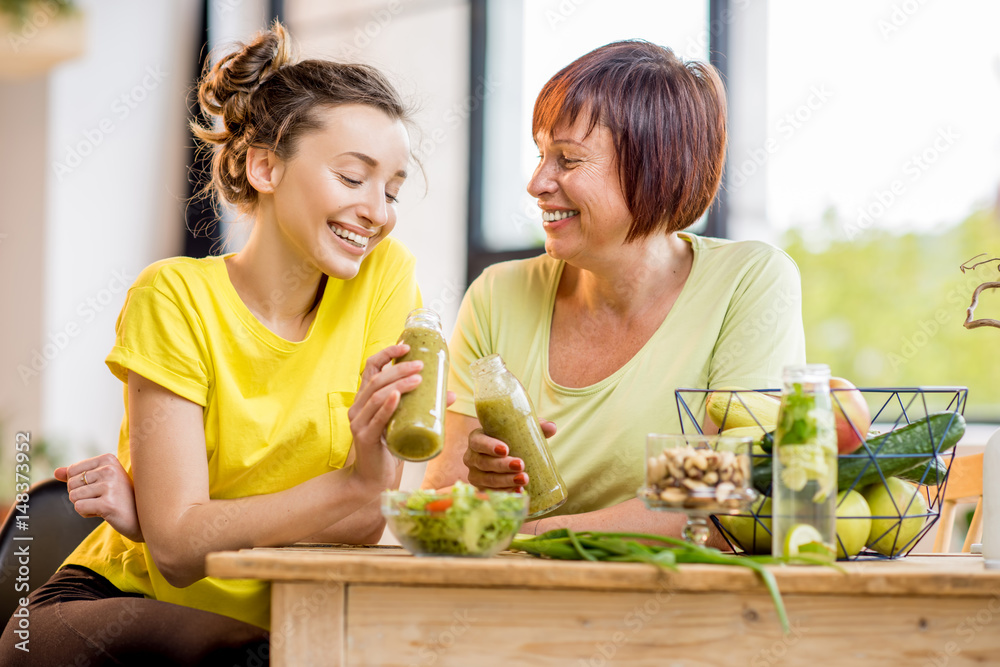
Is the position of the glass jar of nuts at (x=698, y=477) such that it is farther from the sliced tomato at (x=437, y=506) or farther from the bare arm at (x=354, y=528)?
the bare arm at (x=354, y=528)

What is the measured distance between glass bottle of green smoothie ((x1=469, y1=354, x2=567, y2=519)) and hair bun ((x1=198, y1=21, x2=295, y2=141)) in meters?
0.64

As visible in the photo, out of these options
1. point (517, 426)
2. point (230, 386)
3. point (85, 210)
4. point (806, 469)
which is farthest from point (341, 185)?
point (85, 210)

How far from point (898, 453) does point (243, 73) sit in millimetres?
1104

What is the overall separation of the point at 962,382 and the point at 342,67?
2299 millimetres

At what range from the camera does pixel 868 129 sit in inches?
114

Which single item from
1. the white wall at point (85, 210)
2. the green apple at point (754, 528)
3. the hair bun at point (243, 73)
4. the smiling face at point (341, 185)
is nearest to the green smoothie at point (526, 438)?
the green apple at point (754, 528)

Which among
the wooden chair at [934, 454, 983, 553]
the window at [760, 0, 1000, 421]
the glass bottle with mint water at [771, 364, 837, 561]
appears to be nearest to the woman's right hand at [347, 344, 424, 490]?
the glass bottle with mint water at [771, 364, 837, 561]

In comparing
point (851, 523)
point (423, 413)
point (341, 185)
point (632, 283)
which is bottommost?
point (851, 523)

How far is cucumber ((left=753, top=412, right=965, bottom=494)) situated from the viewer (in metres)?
0.93

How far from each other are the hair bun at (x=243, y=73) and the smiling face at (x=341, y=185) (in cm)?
15

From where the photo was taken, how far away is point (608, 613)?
0.82m

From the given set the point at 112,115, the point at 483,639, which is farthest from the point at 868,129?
the point at 112,115

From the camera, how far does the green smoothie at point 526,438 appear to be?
1.13 meters

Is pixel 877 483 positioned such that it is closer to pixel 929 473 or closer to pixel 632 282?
pixel 929 473
